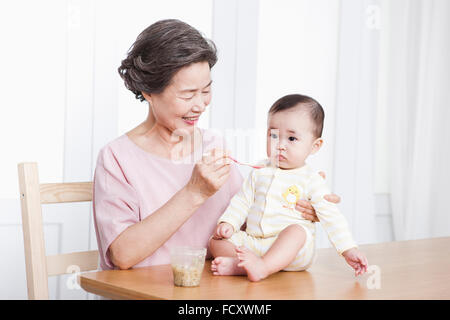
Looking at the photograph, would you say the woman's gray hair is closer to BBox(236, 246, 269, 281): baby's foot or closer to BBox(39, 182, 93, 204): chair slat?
BBox(39, 182, 93, 204): chair slat

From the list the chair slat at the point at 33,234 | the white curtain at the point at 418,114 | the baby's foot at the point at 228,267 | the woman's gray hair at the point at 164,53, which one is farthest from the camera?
the white curtain at the point at 418,114

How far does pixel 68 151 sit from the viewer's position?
2.62m

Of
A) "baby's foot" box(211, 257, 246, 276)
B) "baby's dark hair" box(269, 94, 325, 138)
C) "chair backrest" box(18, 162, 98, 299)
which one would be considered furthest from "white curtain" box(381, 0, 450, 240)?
"chair backrest" box(18, 162, 98, 299)

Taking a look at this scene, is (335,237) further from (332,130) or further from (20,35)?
(332,130)

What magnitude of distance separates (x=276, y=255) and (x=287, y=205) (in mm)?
146

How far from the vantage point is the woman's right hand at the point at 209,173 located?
145 cm

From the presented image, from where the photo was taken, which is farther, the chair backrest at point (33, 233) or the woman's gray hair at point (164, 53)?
the woman's gray hair at point (164, 53)

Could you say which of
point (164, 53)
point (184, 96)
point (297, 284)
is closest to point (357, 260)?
point (297, 284)

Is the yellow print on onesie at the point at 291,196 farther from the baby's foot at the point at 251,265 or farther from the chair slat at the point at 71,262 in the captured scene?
the chair slat at the point at 71,262

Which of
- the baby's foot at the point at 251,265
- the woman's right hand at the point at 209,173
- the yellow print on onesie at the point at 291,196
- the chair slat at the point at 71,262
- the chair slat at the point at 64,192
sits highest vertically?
the woman's right hand at the point at 209,173

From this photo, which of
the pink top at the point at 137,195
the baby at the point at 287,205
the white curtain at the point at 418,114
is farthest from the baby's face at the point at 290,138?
the white curtain at the point at 418,114

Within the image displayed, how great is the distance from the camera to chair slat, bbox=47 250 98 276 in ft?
5.24

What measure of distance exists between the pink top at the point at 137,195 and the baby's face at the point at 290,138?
347mm

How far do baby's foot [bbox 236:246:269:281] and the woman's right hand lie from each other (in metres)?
0.20
